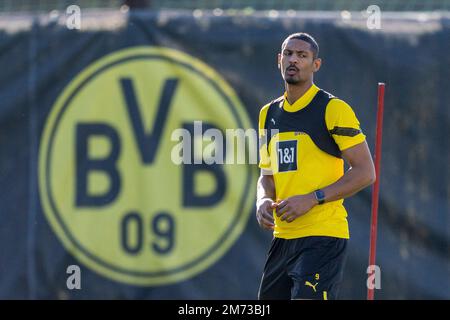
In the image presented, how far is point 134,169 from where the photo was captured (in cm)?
815

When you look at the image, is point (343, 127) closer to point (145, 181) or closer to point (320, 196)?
point (320, 196)

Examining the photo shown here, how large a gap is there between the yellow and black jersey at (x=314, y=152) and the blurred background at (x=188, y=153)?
1932 millimetres

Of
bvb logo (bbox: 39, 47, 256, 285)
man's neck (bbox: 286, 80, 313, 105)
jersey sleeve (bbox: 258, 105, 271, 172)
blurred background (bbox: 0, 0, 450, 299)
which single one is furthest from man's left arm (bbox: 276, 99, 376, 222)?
bvb logo (bbox: 39, 47, 256, 285)

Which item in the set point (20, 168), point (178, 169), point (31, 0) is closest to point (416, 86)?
point (178, 169)

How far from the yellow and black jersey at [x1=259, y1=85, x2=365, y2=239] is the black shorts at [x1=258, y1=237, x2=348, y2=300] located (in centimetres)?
6

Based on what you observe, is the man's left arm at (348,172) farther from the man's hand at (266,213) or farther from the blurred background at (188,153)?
the blurred background at (188,153)

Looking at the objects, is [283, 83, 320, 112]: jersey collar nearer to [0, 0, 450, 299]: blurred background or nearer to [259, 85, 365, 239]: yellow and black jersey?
[259, 85, 365, 239]: yellow and black jersey

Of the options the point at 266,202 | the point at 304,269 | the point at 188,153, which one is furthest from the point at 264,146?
the point at 188,153

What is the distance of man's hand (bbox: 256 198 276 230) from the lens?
606 cm

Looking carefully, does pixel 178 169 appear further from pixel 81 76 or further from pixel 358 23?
pixel 358 23

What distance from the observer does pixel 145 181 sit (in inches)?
321

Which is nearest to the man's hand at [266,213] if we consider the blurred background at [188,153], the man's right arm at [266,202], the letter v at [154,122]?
the man's right arm at [266,202]

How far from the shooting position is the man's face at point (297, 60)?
6.11 meters

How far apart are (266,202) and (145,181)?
2186 mm
